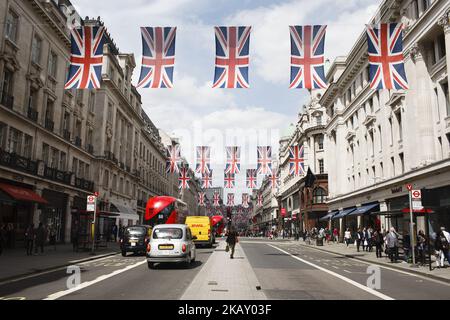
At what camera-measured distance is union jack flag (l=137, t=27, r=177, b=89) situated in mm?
19078

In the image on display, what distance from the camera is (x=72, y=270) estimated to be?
52.1 feet

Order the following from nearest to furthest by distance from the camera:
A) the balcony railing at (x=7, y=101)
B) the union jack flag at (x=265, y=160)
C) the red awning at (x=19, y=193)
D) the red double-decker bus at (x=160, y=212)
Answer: the red awning at (x=19, y=193) → the balcony railing at (x=7, y=101) → the red double-decker bus at (x=160, y=212) → the union jack flag at (x=265, y=160)

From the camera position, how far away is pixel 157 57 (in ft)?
63.2

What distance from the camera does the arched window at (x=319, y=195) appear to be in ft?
210

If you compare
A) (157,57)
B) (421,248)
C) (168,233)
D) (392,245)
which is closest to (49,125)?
(157,57)

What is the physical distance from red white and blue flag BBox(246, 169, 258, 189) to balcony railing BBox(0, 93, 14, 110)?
108 feet

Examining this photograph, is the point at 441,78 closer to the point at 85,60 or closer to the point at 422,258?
the point at 422,258

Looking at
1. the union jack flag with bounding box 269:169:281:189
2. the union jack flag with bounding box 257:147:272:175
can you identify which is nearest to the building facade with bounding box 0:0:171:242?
the union jack flag with bounding box 257:147:272:175

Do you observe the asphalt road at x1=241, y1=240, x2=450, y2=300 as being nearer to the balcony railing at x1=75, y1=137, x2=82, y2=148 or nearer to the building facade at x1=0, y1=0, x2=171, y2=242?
the building facade at x1=0, y1=0, x2=171, y2=242

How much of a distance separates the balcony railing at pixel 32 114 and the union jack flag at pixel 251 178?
30.1m

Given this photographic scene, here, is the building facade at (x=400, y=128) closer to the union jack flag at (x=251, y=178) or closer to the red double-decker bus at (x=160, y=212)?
the union jack flag at (x=251, y=178)

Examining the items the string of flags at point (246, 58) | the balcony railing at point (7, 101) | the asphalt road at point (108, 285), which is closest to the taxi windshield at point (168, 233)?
A: the asphalt road at point (108, 285)
